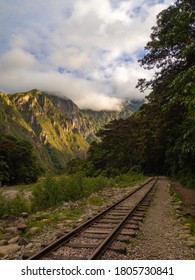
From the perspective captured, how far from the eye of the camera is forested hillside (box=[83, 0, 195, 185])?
1154 centimetres

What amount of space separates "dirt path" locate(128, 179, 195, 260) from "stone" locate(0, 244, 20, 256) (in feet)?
9.72

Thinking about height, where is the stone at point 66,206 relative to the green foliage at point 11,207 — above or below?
below

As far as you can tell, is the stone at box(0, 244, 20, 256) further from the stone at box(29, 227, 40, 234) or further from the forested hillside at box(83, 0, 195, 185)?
the forested hillside at box(83, 0, 195, 185)

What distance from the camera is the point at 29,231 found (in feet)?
31.8

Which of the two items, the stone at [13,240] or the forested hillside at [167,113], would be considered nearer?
the stone at [13,240]

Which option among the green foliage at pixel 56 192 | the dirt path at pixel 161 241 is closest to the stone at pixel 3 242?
the dirt path at pixel 161 241

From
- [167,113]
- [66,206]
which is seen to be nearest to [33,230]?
[66,206]

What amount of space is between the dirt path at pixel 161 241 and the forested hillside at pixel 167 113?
11.2 ft

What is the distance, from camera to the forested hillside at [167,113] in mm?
11536

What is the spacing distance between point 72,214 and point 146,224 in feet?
12.1

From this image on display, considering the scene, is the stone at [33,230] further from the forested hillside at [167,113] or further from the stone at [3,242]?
the forested hillside at [167,113]
